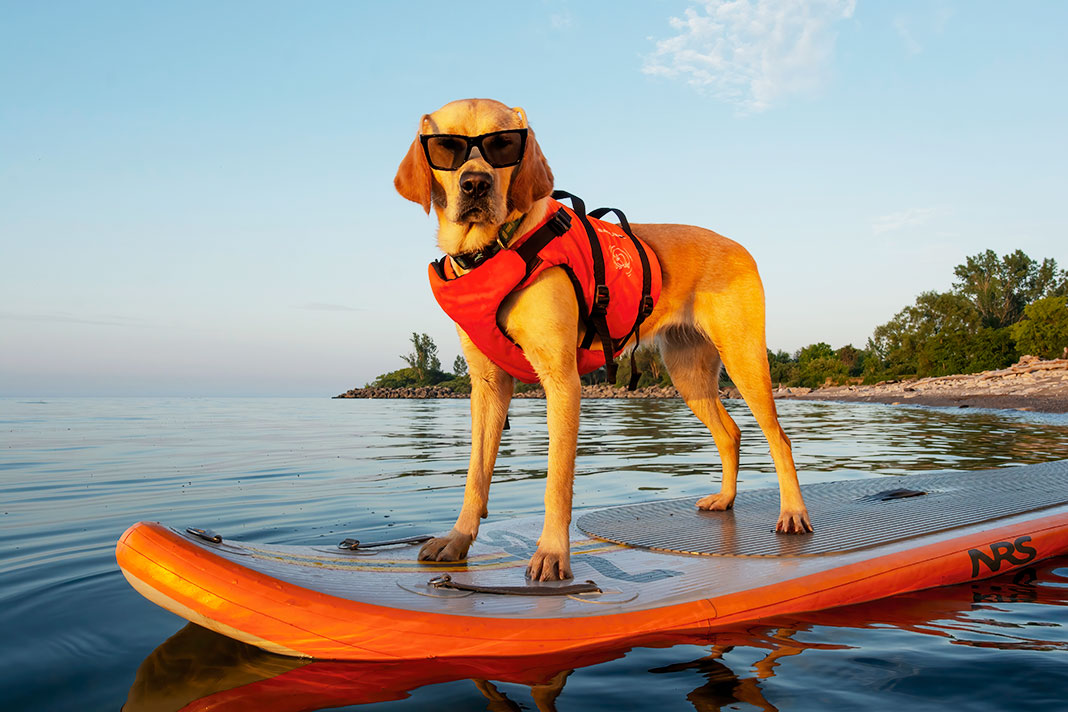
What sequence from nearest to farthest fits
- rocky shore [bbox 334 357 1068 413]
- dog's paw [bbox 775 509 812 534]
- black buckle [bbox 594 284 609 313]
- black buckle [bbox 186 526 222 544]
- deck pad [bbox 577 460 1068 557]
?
black buckle [bbox 186 526 222 544]
black buckle [bbox 594 284 609 313]
deck pad [bbox 577 460 1068 557]
dog's paw [bbox 775 509 812 534]
rocky shore [bbox 334 357 1068 413]

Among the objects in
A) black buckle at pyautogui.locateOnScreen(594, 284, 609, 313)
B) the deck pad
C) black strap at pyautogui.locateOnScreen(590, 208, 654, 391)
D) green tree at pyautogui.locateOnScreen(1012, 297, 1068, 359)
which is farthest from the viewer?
green tree at pyautogui.locateOnScreen(1012, 297, 1068, 359)

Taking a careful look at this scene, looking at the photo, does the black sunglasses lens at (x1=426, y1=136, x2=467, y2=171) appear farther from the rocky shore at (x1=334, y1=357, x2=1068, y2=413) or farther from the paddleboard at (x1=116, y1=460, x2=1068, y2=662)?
the rocky shore at (x1=334, y1=357, x2=1068, y2=413)

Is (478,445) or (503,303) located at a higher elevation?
(503,303)

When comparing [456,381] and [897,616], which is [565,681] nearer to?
[897,616]

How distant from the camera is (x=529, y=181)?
12.1 ft

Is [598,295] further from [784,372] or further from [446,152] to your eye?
[784,372]

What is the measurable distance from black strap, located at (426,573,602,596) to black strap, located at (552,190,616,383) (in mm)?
1335

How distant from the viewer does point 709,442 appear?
47.9ft

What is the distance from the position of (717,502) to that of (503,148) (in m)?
3.39

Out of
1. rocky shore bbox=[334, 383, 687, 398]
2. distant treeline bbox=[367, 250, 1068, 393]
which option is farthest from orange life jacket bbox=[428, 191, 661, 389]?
rocky shore bbox=[334, 383, 687, 398]

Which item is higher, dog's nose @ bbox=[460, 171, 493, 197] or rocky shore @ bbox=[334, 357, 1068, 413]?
dog's nose @ bbox=[460, 171, 493, 197]

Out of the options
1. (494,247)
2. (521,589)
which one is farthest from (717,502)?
(494,247)

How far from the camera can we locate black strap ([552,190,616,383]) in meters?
4.10

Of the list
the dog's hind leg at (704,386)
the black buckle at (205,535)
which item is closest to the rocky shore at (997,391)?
the dog's hind leg at (704,386)
